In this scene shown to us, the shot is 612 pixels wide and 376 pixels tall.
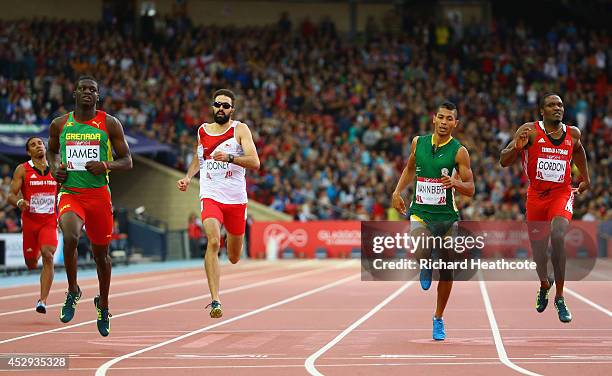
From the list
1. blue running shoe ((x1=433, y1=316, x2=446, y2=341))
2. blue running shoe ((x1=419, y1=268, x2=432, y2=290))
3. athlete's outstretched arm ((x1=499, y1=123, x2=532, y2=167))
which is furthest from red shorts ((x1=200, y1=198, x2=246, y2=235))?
athlete's outstretched arm ((x1=499, y1=123, x2=532, y2=167))

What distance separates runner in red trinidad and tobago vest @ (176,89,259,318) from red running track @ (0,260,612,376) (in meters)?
1.03

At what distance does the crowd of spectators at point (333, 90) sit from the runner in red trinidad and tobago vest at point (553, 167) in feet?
78.0

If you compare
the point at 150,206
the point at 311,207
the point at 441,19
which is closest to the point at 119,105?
the point at 150,206

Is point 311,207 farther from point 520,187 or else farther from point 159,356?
point 159,356

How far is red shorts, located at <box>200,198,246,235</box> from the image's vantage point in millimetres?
12445

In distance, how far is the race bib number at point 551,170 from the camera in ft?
41.2

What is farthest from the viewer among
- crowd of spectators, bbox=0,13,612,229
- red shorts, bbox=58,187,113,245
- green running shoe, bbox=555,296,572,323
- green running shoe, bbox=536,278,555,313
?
crowd of spectators, bbox=0,13,612,229

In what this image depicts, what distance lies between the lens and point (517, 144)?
39.8ft

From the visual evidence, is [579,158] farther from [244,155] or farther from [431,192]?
[244,155]

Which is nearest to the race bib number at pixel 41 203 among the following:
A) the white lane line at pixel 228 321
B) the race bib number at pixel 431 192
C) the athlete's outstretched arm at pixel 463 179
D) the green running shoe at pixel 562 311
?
the white lane line at pixel 228 321

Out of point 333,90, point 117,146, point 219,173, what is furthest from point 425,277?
point 333,90

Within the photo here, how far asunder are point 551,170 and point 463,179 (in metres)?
1.64

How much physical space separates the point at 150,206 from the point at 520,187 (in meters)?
11.8
